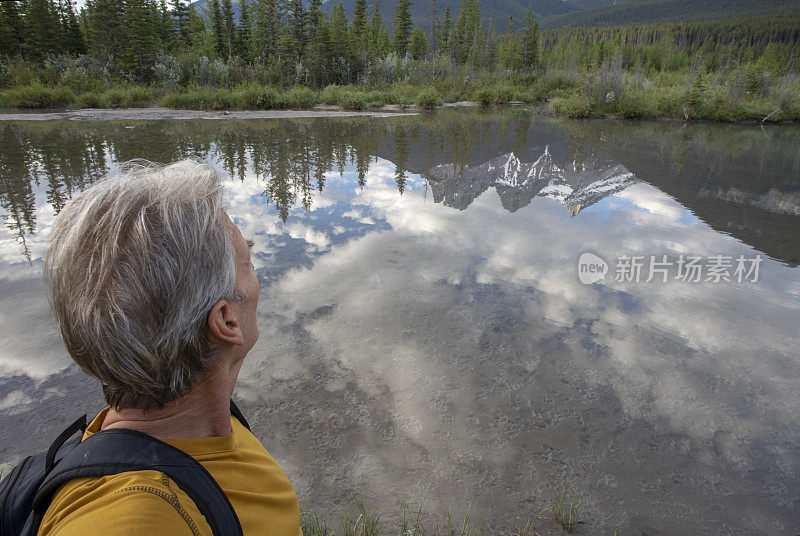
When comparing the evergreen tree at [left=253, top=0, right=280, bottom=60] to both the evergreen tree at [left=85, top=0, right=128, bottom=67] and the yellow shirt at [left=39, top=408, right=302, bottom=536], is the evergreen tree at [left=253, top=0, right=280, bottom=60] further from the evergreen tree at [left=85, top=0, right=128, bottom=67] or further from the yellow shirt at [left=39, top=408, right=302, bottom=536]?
the yellow shirt at [left=39, top=408, right=302, bottom=536]

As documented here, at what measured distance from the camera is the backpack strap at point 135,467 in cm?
71

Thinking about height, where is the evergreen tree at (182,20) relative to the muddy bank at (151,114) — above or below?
above

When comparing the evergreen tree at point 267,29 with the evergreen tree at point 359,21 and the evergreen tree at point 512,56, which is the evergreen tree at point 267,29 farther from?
the evergreen tree at point 512,56

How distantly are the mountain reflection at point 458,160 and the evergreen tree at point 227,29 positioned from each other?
23438mm

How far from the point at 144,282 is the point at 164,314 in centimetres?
7

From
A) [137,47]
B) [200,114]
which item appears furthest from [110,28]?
[200,114]

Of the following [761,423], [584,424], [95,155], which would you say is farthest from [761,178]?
[95,155]

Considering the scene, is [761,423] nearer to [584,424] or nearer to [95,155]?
[584,424]

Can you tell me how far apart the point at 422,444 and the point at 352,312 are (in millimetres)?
1584

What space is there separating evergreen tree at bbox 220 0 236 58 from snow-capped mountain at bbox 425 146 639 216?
3308 centimetres

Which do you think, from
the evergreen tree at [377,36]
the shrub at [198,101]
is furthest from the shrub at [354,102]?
the evergreen tree at [377,36]

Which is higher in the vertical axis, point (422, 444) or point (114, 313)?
point (114, 313)

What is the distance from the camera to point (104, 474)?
70cm

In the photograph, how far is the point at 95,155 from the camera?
975 centimetres
